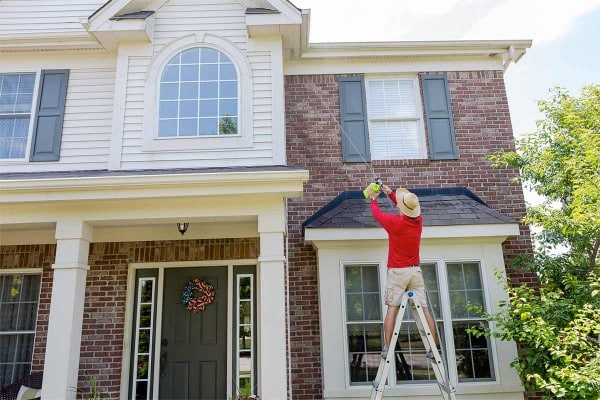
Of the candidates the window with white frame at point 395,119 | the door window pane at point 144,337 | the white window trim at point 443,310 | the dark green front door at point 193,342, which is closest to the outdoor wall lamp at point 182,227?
the dark green front door at point 193,342

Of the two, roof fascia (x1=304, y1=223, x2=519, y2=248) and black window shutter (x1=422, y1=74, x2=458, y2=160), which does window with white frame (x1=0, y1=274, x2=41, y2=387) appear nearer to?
roof fascia (x1=304, y1=223, x2=519, y2=248)

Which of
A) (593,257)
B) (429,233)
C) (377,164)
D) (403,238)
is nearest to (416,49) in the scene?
(377,164)

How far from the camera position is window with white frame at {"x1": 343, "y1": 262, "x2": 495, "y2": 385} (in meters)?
5.73

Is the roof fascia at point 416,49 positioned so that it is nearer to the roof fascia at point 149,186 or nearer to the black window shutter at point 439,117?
the black window shutter at point 439,117

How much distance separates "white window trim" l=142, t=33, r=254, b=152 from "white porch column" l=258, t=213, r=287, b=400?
1487mm

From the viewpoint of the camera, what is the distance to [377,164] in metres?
6.92

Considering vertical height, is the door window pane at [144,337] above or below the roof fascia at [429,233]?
below

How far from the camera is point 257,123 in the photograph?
234 inches

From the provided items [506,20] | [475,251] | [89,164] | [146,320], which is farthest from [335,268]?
[506,20]

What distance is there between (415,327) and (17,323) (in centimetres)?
534

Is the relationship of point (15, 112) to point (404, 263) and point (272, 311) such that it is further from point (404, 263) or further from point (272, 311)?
point (404, 263)

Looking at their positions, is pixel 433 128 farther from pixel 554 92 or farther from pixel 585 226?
pixel 585 226

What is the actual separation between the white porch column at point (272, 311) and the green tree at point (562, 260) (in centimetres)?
239

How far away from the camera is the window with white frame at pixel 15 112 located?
652 cm
